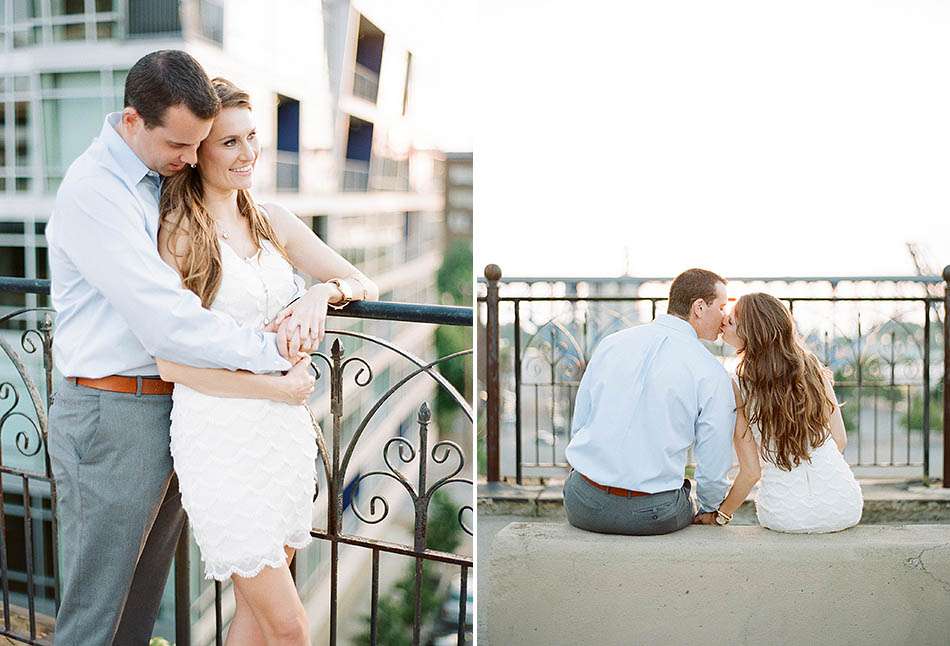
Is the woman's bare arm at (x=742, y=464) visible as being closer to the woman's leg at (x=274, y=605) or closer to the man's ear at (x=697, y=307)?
the man's ear at (x=697, y=307)

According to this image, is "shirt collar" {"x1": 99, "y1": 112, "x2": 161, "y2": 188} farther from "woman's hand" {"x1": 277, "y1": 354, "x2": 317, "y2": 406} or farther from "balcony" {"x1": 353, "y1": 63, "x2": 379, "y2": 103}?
"balcony" {"x1": 353, "y1": 63, "x2": 379, "y2": 103}

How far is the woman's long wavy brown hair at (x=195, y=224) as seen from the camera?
5.07 ft

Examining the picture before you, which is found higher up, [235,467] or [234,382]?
[234,382]

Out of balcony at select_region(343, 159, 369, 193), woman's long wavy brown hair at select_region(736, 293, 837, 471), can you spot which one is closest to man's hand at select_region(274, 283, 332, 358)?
woman's long wavy brown hair at select_region(736, 293, 837, 471)

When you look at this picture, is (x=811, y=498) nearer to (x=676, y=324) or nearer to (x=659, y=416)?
(x=659, y=416)

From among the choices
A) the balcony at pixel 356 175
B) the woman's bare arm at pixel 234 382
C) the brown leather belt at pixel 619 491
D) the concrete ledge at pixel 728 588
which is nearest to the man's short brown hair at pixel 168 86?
the woman's bare arm at pixel 234 382

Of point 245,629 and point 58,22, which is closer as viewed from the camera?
point 245,629

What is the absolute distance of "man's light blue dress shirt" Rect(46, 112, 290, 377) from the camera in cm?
145

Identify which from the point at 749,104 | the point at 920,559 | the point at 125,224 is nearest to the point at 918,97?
the point at 749,104

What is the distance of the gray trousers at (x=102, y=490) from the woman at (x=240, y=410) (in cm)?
8

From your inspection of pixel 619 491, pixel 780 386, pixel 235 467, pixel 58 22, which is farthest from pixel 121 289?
pixel 58 22

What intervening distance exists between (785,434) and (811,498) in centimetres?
19

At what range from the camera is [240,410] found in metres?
1.58

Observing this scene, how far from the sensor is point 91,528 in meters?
1.62
